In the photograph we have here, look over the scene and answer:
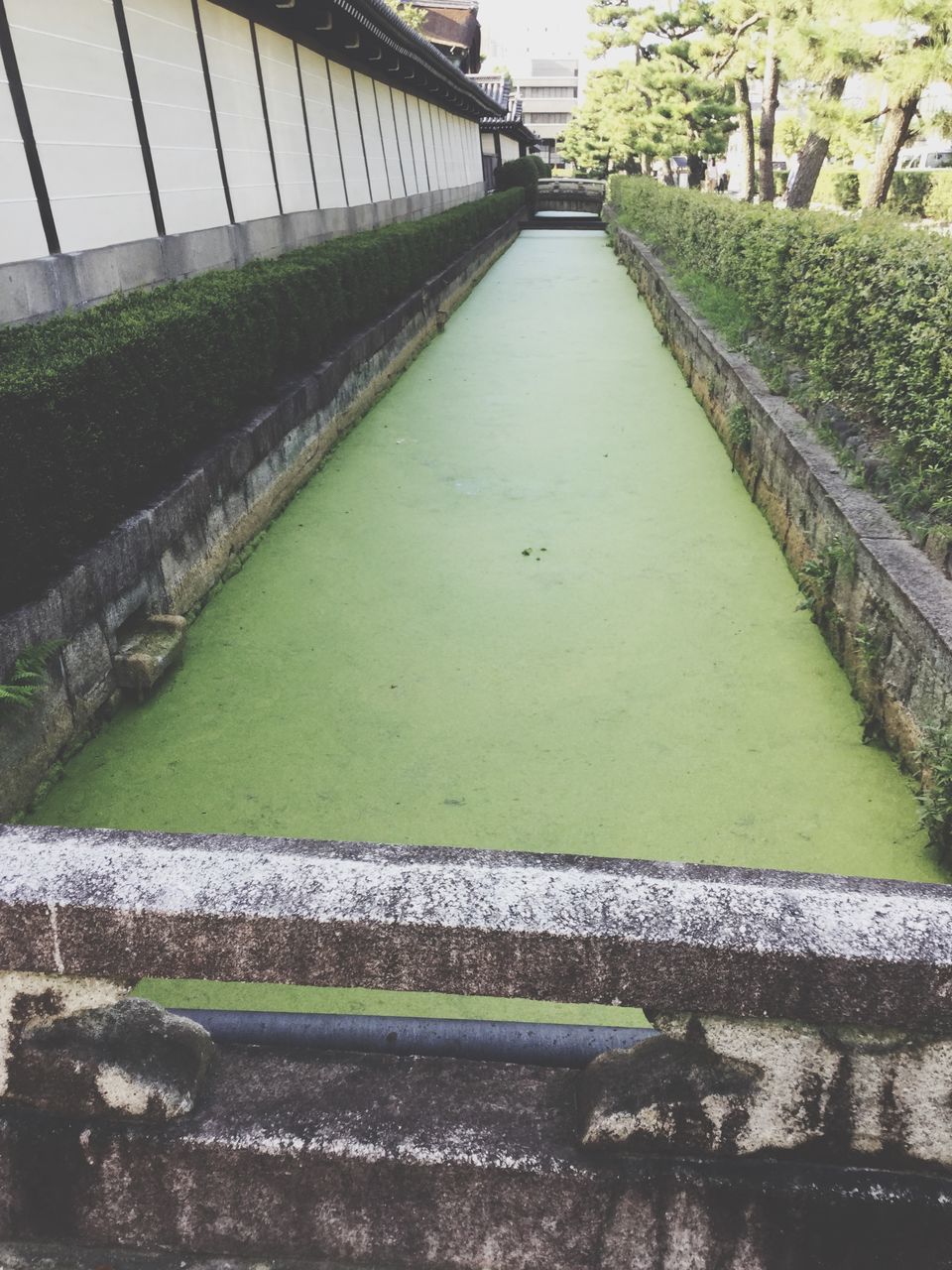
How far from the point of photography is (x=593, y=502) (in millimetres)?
5070

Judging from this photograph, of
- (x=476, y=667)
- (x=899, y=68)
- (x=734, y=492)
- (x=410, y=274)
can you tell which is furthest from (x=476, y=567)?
(x=899, y=68)

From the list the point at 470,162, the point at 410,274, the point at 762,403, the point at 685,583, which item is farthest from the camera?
the point at 470,162

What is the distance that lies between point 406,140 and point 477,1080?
47.5 feet

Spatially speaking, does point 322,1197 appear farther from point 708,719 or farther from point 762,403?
point 762,403

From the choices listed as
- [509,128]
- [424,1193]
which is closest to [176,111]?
[424,1193]

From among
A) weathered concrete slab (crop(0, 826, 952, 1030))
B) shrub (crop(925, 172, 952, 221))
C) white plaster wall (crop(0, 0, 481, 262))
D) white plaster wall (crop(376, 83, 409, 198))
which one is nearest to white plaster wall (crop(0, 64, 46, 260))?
white plaster wall (crop(0, 0, 481, 262))

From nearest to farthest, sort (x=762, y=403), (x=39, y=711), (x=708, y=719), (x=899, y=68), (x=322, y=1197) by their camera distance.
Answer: (x=322, y=1197), (x=39, y=711), (x=708, y=719), (x=762, y=403), (x=899, y=68)

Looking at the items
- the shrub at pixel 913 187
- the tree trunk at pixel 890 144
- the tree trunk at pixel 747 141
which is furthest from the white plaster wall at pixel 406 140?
the shrub at pixel 913 187

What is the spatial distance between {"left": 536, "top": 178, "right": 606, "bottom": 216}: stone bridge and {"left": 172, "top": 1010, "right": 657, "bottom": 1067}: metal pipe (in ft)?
113

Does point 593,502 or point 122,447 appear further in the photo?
point 593,502

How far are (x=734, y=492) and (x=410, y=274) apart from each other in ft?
17.9

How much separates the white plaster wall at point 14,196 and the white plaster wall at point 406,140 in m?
9.66

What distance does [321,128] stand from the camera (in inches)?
352

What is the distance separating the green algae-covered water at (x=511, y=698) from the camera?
256cm
